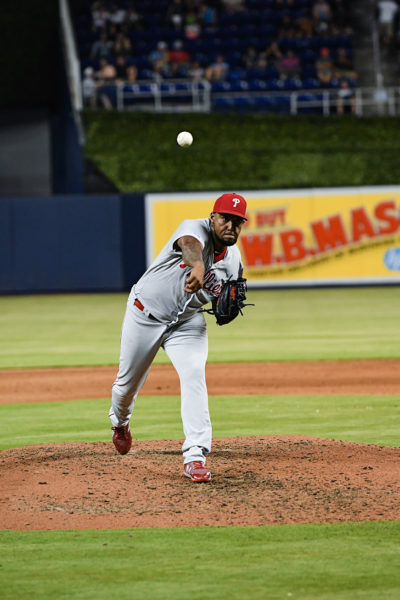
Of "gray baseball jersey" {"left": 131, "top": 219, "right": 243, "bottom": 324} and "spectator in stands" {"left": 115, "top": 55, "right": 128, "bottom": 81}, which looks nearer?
"gray baseball jersey" {"left": 131, "top": 219, "right": 243, "bottom": 324}

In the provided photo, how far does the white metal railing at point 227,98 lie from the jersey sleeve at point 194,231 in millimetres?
20710

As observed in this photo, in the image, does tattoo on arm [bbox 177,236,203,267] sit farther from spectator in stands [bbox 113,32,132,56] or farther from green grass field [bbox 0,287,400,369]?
spectator in stands [bbox 113,32,132,56]

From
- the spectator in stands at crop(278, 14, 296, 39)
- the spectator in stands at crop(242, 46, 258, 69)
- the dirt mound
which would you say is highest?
the spectator in stands at crop(278, 14, 296, 39)

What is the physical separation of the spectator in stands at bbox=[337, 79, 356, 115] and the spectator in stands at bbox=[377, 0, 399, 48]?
314cm

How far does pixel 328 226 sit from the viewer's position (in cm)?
2436

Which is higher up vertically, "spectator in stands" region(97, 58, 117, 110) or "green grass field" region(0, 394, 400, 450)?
"spectator in stands" region(97, 58, 117, 110)

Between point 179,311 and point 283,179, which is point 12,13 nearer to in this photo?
point 283,179

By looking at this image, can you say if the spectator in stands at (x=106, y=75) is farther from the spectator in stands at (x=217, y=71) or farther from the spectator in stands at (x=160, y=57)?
the spectator in stands at (x=217, y=71)

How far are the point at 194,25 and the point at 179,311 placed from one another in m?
24.1

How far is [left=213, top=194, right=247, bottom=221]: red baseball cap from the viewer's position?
5691mm

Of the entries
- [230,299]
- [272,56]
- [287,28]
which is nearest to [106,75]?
[272,56]

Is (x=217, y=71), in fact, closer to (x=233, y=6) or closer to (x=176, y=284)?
(x=233, y=6)

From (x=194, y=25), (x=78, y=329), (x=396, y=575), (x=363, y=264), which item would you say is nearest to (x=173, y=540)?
(x=396, y=575)

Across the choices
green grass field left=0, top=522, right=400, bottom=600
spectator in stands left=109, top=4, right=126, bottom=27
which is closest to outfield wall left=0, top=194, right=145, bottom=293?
spectator in stands left=109, top=4, right=126, bottom=27
